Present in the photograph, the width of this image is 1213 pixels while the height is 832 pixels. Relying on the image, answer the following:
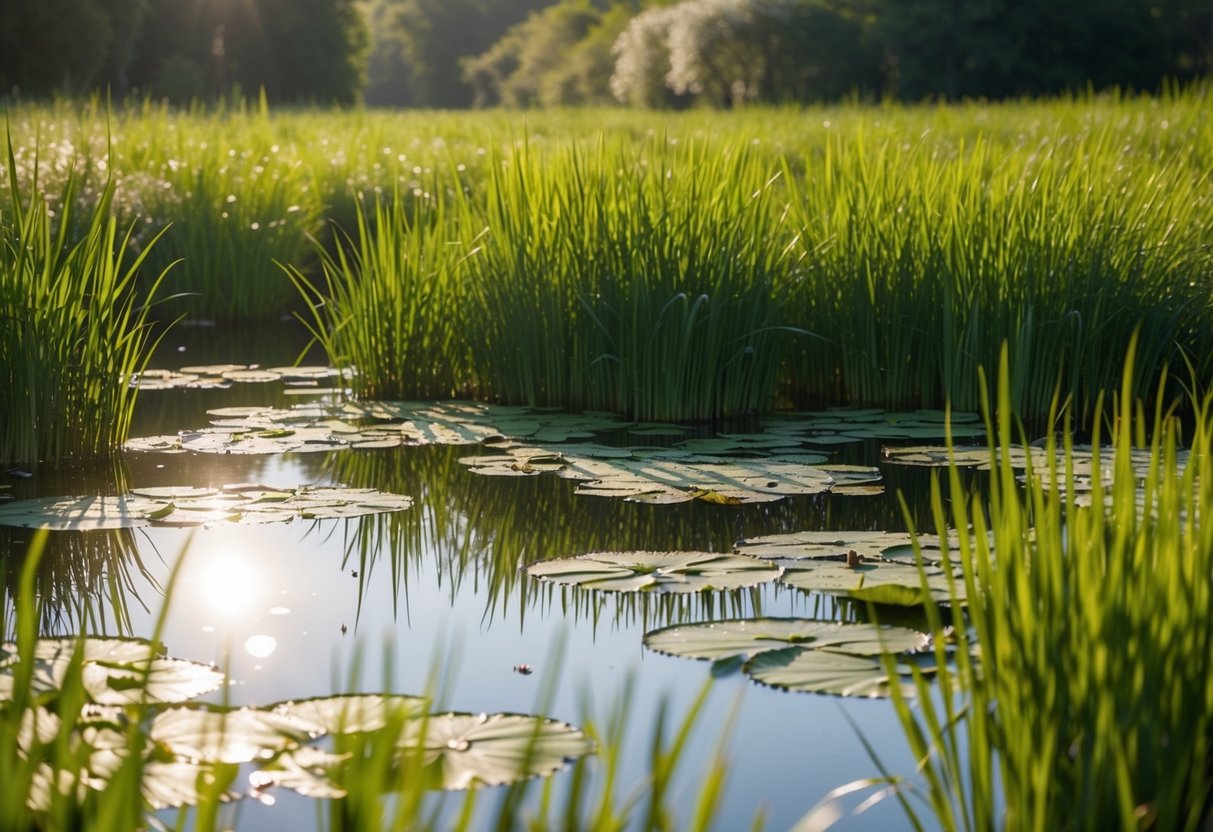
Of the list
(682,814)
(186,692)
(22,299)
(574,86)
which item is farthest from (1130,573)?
(574,86)

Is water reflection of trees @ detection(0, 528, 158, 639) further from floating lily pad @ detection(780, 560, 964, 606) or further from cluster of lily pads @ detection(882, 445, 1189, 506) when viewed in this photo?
cluster of lily pads @ detection(882, 445, 1189, 506)

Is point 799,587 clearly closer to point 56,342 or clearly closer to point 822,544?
point 822,544

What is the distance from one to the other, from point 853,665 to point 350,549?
4.85 ft

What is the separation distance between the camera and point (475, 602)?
3066 millimetres

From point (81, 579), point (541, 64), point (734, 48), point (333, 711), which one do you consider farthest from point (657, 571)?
point (541, 64)

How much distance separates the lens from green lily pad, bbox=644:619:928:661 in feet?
8.43

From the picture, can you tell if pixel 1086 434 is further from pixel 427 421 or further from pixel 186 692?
pixel 186 692

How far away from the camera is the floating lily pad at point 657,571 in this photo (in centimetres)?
298

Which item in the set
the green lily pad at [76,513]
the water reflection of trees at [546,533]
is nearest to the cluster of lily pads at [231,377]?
the water reflection of trees at [546,533]

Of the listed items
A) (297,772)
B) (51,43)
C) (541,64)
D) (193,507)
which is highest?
(541,64)

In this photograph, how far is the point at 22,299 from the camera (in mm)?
3932

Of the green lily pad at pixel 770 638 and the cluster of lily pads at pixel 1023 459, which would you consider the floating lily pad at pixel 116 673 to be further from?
the cluster of lily pads at pixel 1023 459

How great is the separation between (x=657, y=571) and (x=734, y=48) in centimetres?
3238

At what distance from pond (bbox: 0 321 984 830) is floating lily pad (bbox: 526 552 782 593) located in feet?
0.13
